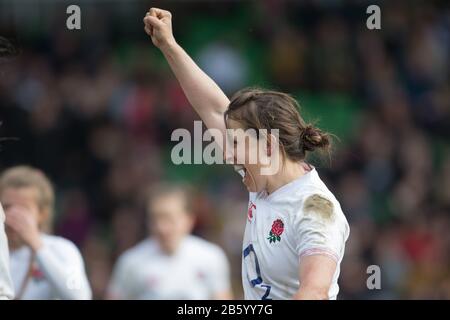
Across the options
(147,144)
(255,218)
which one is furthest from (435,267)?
(255,218)

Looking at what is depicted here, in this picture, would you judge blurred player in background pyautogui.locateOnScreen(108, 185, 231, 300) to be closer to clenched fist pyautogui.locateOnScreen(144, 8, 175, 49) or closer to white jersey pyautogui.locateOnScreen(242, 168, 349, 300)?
clenched fist pyautogui.locateOnScreen(144, 8, 175, 49)

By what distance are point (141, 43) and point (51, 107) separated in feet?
5.16

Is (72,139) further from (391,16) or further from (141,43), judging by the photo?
(391,16)

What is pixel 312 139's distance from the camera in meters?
4.83

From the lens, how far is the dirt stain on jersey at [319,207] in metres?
4.61

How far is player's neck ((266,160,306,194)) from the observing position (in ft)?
16.0

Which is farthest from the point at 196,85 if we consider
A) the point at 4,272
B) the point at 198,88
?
the point at 4,272

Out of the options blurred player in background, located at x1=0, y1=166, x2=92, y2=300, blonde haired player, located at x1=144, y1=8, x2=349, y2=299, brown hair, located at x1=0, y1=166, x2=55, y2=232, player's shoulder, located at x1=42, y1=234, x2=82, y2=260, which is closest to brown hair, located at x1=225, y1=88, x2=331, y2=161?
blonde haired player, located at x1=144, y1=8, x2=349, y2=299

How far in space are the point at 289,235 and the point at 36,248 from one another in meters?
2.04

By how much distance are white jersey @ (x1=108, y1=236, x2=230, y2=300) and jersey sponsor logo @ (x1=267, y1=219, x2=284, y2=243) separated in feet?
13.8

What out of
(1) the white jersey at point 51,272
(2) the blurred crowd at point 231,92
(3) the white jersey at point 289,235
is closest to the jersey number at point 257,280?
(3) the white jersey at point 289,235

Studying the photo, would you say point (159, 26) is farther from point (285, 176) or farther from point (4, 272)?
point (4, 272)

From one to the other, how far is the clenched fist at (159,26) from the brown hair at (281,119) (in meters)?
0.51
